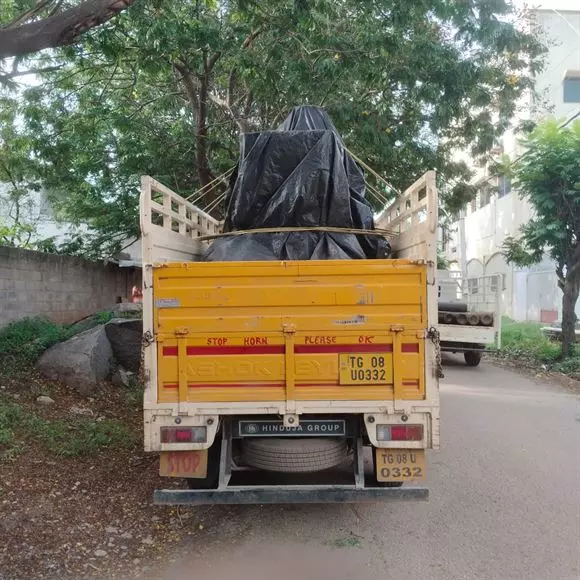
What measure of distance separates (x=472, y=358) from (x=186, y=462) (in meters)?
10.3

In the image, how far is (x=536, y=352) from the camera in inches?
545

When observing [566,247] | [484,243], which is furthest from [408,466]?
[484,243]

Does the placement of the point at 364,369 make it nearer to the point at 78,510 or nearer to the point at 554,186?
the point at 78,510

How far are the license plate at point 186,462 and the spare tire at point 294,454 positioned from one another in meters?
0.37

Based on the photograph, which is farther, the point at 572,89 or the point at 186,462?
the point at 572,89

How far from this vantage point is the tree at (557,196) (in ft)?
36.6

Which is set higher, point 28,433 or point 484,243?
point 484,243

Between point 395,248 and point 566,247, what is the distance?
27.7ft

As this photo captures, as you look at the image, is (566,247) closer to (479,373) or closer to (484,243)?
(479,373)

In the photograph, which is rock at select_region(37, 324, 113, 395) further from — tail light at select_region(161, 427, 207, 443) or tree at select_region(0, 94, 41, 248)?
tree at select_region(0, 94, 41, 248)

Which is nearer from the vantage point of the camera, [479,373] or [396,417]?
[396,417]

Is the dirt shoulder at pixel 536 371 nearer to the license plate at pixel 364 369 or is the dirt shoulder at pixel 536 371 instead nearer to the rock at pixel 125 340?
the rock at pixel 125 340

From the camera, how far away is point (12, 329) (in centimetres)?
804

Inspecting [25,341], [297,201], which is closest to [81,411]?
[25,341]
